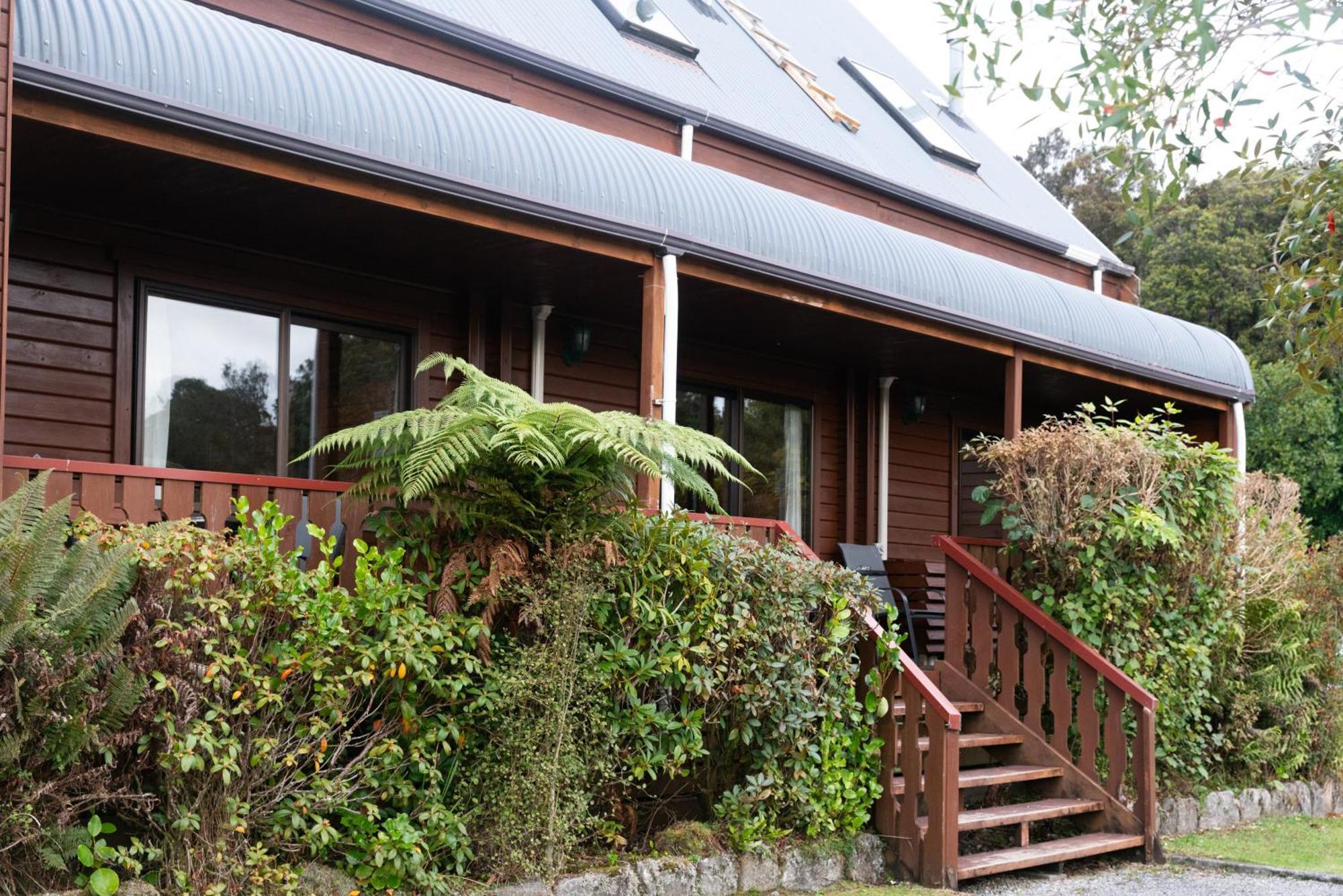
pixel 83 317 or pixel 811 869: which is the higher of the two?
pixel 83 317

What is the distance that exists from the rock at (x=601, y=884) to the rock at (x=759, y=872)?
2.13 feet

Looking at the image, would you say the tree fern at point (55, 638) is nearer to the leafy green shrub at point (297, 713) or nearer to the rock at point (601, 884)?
the leafy green shrub at point (297, 713)

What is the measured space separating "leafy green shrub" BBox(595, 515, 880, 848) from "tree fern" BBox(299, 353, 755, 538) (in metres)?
0.42

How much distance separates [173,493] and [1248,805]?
7.73m

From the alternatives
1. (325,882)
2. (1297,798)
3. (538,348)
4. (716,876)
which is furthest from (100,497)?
(1297,798)

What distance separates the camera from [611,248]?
25.0 feet

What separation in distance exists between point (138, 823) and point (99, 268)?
3.51m

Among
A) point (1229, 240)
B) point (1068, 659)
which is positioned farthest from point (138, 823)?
point (1229, 240)

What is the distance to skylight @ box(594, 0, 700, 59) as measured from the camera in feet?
38.4

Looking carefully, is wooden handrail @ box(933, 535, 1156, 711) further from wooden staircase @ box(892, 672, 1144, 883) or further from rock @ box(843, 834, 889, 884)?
rock @ box(843, 834, 889, 884)

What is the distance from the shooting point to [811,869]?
22.5ft

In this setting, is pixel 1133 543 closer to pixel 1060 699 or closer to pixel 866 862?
pixel 1060 699

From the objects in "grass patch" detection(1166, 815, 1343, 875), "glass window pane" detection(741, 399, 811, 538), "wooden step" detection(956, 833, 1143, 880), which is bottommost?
"grass patch" detection(1166, 815, 1343, 875)

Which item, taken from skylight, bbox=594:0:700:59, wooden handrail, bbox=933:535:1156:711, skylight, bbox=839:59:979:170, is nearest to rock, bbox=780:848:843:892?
wooden handrail, bbox=933:535:1156:711
